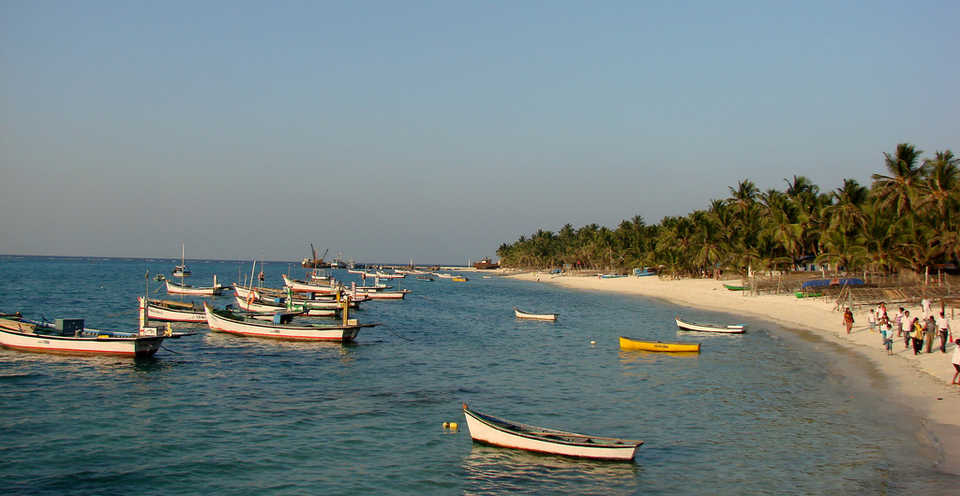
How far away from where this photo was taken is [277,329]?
4638 centimetres

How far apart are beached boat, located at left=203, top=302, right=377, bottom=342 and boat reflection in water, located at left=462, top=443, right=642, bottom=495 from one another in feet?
89.8

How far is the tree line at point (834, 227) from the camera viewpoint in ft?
204

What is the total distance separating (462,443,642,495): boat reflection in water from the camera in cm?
1709

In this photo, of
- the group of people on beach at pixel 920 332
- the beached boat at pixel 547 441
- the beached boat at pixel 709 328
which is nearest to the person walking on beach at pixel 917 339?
the group of people on beach at pixel 920 332

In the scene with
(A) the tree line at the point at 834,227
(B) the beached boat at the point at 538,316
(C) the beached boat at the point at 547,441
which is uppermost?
(A) the tree line at the point at 834,227

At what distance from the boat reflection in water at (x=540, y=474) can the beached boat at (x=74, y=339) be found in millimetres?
22814

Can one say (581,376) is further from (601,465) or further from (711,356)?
(601,465)

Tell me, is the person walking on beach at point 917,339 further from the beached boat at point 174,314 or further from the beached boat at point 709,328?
the beached boat at point 174,314

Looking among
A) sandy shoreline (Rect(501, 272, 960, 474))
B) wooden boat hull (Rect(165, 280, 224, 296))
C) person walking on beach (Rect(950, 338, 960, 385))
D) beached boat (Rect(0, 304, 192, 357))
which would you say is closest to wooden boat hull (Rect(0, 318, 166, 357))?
beached boat (Rect(0, 304, 192, 357))

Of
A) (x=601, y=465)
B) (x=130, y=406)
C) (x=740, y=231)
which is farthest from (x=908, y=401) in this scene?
(x=740, y=231)

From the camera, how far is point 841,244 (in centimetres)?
7206

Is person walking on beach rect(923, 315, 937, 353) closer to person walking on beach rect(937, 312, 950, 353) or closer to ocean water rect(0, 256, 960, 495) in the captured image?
person walking on beach rect(937, 312, 950, 353)

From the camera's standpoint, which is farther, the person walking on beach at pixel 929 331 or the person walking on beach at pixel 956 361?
the person walking on beach at pixel 929 331

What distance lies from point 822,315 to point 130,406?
49.9 metres
